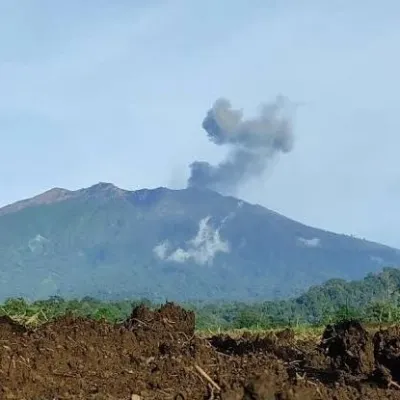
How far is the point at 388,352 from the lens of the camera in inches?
278

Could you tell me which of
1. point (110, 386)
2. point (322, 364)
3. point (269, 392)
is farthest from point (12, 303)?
point (269, 392)

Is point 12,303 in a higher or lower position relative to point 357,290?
lower

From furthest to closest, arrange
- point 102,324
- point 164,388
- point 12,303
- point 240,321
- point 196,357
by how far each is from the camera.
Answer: point 240,321 < point 12,303 < point 102,324 < point 196,357 < point 164,388

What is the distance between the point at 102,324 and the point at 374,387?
2.65m

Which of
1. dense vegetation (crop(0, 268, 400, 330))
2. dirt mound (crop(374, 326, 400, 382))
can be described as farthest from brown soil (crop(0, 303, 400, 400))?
dense vegetation (crop(0, 268, 400, 330))

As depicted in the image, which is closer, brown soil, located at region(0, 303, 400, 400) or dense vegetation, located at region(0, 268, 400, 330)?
brown soil, located at region(0, 303, 400, 400)

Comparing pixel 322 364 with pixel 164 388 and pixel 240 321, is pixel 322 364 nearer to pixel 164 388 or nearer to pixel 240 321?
pixel 164 388

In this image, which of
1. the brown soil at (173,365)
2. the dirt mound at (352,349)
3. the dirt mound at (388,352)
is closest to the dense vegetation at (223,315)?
the brown soil at (173,365)

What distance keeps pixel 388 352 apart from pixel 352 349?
34 cm

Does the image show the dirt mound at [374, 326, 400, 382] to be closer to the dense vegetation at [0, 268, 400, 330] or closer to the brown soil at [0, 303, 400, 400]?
the brown soil at [0, 303, 400, 400]

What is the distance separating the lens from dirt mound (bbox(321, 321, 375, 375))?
23.5 ft

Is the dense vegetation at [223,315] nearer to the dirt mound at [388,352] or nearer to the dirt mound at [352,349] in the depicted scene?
the dirt mound at [352,349]

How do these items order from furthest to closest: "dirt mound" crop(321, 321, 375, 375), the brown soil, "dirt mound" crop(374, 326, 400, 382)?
1. "dirt mound" crop(321, 321, 375, 375)
2. "dirt mound" crop(374, 326, 400, 382)
3. the brown soil

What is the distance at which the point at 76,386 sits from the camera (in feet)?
20.2
